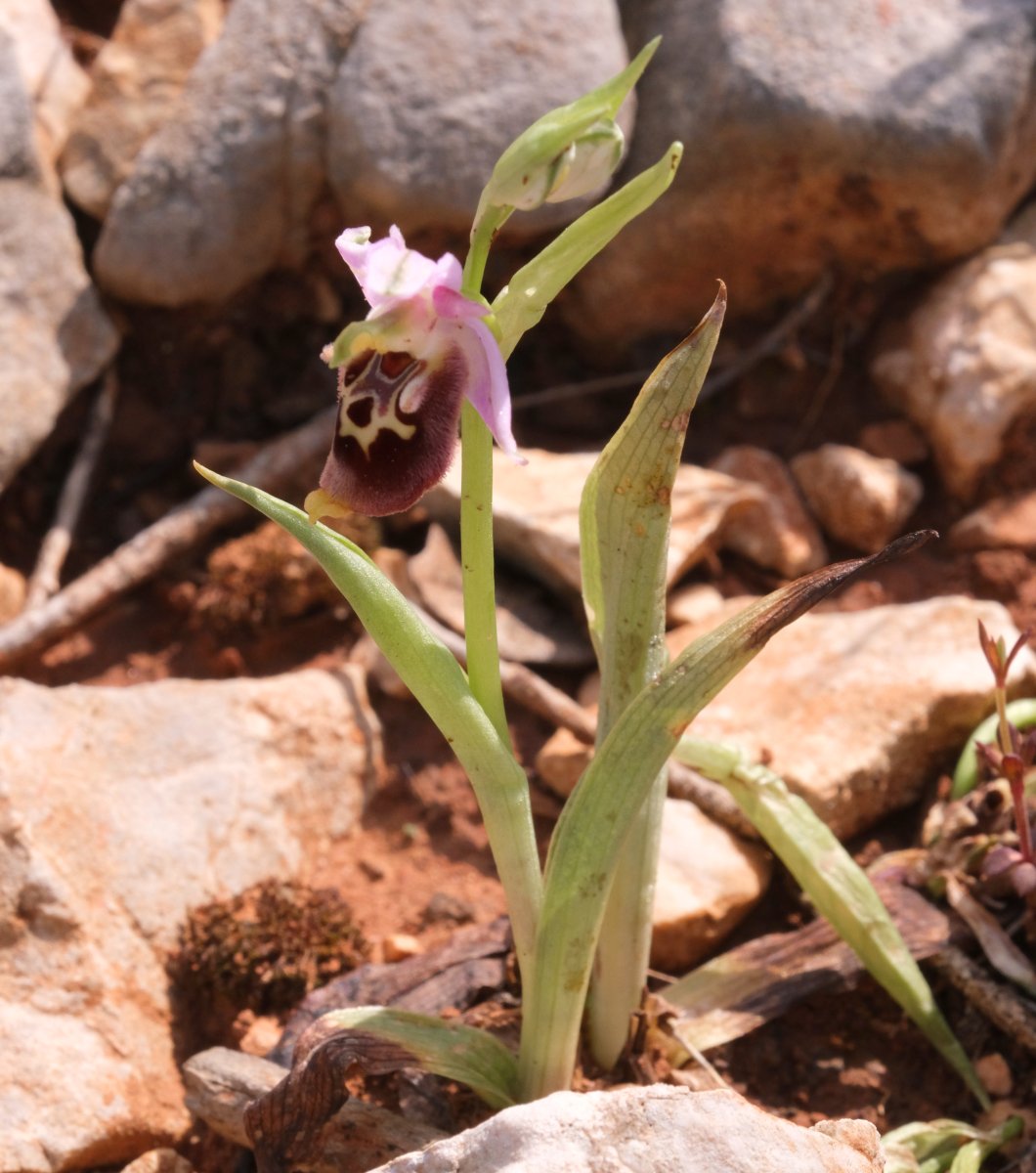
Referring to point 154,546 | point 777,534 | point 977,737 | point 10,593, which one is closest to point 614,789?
point 977,737

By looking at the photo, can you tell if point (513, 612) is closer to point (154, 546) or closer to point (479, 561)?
point (154, 546)

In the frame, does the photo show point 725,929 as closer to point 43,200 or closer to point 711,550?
point 711,550

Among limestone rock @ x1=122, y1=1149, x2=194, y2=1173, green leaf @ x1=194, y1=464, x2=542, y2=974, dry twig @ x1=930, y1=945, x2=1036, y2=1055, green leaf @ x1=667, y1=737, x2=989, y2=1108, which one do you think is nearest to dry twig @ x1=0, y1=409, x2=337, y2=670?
limestone rock @ x1=122, y1=1149, x2=194, y2=1173

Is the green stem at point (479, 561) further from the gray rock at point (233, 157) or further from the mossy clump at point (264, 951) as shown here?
the gray rock at point (233, 157)

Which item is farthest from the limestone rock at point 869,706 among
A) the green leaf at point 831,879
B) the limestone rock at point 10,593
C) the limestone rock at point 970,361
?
the limestone rock at point 10,593

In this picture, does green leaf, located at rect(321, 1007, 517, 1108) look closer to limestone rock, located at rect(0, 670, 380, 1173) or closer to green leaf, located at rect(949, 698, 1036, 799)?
limestone rock, located at rect(0, 670, 380, 1173)

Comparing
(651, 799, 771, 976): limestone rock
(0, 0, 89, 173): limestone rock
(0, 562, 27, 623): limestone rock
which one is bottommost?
(0, 562, 27, 623): limestone rock
